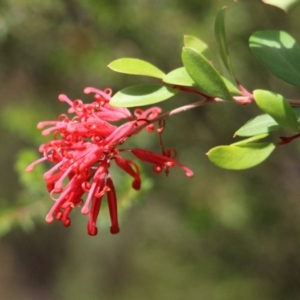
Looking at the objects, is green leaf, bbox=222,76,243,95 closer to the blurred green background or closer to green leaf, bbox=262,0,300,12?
green leaf, bbox=262,0,300,12

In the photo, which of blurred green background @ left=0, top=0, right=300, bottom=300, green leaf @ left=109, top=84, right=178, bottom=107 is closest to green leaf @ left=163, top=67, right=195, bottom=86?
green leaf @ left=109, top=84, right=178, bottom=107

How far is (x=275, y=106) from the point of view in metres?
0.41

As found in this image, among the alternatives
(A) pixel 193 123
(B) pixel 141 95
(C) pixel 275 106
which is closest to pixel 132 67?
(B) pixel 141 95

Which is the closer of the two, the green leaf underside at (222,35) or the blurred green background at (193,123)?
the green leaf underside at (222,35)

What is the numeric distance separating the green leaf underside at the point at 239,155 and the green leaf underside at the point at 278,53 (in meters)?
0.08

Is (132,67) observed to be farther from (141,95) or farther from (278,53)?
(278,53)

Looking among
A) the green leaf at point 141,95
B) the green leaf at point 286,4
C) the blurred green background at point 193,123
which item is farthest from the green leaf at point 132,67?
the blurred green background at point 193,123

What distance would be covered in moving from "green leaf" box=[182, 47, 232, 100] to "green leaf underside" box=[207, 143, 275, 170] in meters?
0.05

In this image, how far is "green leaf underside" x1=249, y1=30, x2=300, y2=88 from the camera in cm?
49

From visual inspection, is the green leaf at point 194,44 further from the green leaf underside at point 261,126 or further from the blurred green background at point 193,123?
the blurred green background at point 193,123

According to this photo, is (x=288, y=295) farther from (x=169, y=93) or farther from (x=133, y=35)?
(x=169, y=93)

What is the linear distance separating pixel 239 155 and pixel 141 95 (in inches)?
4.0

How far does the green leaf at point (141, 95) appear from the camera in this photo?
46 centimetres

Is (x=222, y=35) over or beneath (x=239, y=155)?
over
